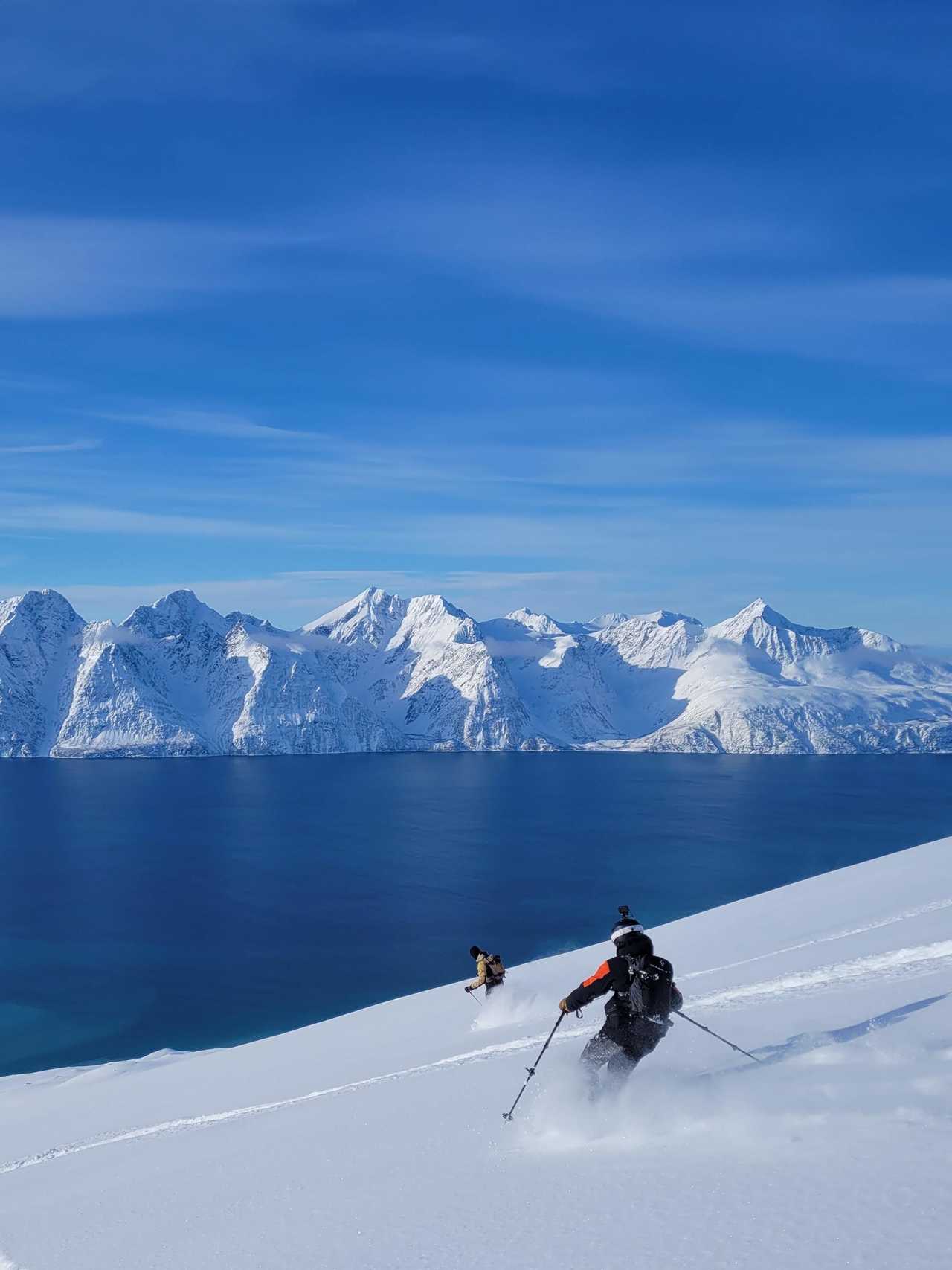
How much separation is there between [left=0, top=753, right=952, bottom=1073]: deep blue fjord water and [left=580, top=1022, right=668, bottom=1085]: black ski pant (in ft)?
119

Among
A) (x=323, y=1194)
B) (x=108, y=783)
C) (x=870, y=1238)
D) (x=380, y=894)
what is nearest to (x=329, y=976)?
(x=380, y=894)

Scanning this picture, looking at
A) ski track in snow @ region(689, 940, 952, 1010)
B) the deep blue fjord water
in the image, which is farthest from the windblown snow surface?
the deep blue fjord water

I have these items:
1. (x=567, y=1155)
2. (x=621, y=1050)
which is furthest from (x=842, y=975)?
(x=567, y=1155)

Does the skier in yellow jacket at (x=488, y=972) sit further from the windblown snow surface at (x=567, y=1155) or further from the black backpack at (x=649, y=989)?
the black backpack at (x=649, y=989)

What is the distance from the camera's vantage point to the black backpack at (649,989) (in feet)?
25.2

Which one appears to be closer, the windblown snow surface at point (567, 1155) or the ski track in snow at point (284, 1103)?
the windblown snow surface at point (567, 1155)

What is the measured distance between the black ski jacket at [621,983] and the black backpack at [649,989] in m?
0.04

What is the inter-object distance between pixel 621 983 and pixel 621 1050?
0.56m

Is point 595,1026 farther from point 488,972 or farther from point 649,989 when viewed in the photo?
point 488,972

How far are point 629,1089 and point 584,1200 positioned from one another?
1528 mm

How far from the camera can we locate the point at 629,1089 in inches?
293

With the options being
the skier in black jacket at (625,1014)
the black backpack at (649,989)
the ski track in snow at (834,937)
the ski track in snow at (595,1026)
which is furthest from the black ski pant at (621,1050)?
the ski track in snow at (834,937)

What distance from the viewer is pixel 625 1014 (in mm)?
7832

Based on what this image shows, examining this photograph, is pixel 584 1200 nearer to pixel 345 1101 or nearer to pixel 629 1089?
pixel 629 1089
